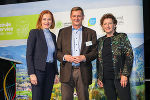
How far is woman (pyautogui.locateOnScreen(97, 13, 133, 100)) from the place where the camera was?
8.20 feet

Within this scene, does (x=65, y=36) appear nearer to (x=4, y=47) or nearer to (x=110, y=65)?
(x=110, y=65)

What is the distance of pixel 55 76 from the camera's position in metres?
2.76

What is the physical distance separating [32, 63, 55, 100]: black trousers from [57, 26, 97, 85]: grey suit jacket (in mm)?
156

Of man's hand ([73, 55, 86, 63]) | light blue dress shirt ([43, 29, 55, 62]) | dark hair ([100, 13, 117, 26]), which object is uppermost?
dark hair ([100, 13, 117, 26])

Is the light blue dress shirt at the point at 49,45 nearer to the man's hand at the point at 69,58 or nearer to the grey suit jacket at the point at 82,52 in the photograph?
the grey suit jacket at the point at 82,52

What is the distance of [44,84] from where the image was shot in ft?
8.64

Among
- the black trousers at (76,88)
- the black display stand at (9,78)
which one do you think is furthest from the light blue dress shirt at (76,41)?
the black display stand at (9,78)

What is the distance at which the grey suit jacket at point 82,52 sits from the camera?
2.58 metres

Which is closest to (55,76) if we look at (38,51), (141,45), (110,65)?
(38,51)

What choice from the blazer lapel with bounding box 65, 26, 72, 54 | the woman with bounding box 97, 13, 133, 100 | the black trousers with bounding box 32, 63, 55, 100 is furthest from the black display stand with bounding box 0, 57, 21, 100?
the woman with bounding box 97, 13, 133, 100

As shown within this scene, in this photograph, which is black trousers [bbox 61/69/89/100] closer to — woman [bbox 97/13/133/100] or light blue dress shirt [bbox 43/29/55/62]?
woman [bbox 97/13/133/100]

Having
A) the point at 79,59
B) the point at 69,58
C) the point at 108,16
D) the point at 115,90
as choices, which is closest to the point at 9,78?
the point at 69,58

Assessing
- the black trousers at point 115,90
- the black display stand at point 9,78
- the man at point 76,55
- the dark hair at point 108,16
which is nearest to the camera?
the black trousers at point 115,90

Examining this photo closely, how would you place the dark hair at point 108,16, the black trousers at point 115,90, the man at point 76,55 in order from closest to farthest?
the black trousers at point 115,90 < the man at point 76,55 < the dark hair at point 108,16
